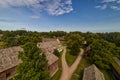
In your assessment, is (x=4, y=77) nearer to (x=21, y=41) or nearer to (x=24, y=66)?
(x=24, y=66)

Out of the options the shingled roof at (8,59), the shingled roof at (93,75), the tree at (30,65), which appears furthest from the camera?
the shingled roof at (8,59)

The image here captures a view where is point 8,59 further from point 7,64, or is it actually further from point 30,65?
point 30,65

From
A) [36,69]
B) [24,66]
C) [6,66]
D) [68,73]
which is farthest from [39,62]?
[68,73]

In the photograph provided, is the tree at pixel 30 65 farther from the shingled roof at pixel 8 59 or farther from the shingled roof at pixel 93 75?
the shingled roof at pixel 93 75

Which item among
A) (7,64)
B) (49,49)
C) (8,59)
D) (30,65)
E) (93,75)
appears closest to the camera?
(30,65)

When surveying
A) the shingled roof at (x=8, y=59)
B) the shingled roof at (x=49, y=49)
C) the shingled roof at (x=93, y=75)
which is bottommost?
the shingled roof at (x=93, y=75)

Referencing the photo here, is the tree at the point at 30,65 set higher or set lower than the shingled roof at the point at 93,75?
higher

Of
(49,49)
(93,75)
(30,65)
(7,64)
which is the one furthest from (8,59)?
(49,49)

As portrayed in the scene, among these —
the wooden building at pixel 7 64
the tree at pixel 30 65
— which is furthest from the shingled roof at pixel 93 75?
the wooden building at pixel 7 64
